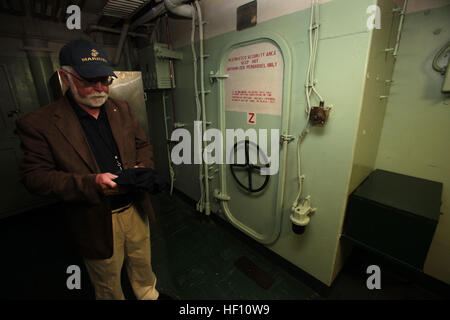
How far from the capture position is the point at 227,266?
83.3 inches

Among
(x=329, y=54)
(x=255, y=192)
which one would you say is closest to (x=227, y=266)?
(x=255, y=192)

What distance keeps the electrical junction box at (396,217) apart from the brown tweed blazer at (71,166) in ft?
5.70

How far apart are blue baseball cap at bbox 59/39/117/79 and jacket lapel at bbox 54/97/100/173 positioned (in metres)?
0.23

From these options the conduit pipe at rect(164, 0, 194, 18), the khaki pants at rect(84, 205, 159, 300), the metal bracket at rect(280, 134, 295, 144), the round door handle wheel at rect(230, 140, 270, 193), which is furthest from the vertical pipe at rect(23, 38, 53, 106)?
the metal bracket at rect(280, 134, 295, 144)

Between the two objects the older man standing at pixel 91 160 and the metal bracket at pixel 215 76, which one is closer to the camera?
the older man standing at pixel 91 160

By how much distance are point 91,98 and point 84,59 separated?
8.5 inches

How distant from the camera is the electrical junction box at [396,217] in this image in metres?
1.27

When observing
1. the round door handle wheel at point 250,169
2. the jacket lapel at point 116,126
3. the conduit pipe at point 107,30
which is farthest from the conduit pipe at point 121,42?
the round door handle wheel at point 250,169

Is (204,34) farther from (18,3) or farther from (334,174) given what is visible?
(18,3)

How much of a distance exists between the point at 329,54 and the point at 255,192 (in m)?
1.37

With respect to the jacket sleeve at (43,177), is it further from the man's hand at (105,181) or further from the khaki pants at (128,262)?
the khaki pants at (128,262)

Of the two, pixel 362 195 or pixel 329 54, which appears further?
pixel 362 195

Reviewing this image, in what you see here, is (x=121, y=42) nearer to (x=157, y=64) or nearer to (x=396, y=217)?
(x=157, y=64)

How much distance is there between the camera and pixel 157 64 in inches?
102
